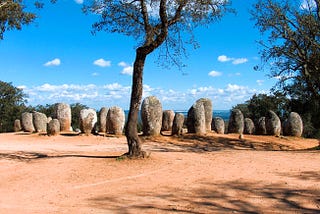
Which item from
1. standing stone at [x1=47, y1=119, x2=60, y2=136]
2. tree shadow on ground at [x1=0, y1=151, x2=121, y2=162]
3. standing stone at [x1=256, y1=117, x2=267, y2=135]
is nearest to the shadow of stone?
tree shadow on ground at [x1=0, y1=151, x2=121, y2=162]

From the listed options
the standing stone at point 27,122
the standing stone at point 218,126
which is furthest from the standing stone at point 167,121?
the standing stone at point 27,122

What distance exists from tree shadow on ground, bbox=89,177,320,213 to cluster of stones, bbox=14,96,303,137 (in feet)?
43.9

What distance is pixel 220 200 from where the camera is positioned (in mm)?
7500

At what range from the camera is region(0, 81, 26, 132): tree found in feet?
126

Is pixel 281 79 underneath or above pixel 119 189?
above

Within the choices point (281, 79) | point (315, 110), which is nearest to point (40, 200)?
point (281, 79)

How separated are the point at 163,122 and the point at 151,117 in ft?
8.99

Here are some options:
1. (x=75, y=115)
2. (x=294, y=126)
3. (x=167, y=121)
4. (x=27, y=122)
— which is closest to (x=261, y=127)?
(x=294, y=126)

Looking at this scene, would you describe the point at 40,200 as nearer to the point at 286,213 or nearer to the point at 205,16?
the point at 286,213

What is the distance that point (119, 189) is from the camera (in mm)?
8805

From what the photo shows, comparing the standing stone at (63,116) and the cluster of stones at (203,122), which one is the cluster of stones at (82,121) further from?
the cluster of stones at (203,122)

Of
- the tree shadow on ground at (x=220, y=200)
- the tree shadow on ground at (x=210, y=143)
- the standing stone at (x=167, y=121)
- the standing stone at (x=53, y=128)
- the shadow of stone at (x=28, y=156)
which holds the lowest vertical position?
the tree shadow on ground at (x=220, y=200)

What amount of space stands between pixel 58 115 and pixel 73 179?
1630cm

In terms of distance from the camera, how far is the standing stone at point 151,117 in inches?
858
